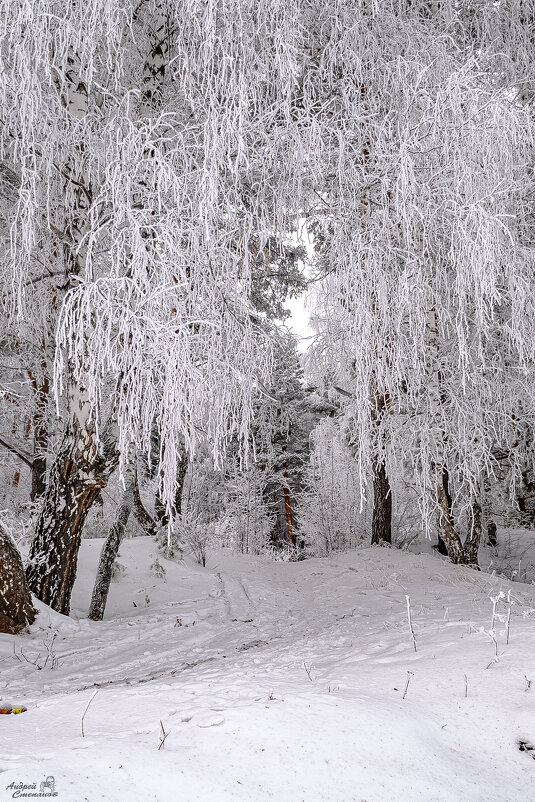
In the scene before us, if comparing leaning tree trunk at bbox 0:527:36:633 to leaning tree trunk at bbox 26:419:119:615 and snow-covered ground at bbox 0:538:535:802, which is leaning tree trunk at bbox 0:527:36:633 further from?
leaning tree trunk at bbox 26:419:119:615

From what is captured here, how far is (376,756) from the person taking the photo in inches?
71.3

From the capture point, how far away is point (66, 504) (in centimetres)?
500

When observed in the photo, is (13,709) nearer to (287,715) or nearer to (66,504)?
(287,715)

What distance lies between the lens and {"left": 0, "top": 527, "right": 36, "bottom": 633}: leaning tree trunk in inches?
177

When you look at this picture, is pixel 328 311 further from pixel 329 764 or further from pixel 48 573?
pixel 48 573

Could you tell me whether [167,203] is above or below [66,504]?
above

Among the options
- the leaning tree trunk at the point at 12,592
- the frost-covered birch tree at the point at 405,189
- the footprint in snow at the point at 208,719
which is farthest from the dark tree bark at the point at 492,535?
the footprint in snow at the point at 208,719

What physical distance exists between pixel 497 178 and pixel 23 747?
440 centimetres

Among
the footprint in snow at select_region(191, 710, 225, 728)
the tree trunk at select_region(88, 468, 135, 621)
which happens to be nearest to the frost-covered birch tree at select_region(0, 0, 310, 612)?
the footprint in snow at select_region(191, 710, 225, 728)

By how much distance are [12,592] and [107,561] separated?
1.59m

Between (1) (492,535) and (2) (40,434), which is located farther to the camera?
(1) (492,535)

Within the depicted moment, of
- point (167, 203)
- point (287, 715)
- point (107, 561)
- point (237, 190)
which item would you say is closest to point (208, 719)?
point (287, 715)

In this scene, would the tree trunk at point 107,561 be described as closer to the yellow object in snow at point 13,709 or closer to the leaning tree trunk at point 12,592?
the leaning tree trunk at point 12,592

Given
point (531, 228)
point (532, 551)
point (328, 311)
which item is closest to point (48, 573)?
point (328, 311)
